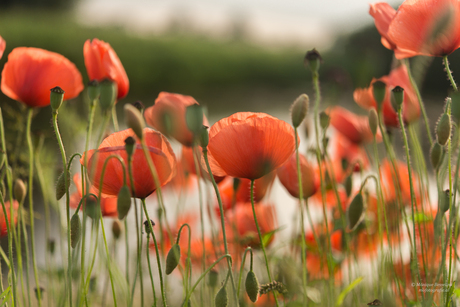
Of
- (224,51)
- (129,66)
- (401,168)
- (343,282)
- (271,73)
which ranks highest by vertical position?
(224,51)

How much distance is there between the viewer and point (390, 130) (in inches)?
17.9

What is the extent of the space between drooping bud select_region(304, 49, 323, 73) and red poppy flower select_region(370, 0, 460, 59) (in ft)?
0.18

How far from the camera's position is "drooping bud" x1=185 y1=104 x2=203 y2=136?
9.6 inches

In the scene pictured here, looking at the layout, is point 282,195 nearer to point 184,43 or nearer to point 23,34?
point 23,34

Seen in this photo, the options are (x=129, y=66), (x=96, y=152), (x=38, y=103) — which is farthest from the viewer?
(x=129, y=66)

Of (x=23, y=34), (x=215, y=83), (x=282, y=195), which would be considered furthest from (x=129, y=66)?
(x=282, y=195)

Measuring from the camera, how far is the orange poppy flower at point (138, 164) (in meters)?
0.26

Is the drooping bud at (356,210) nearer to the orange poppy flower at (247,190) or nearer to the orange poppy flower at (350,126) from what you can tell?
the orange poppy flower at (247,190)

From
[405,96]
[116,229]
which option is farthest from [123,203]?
[405,96]

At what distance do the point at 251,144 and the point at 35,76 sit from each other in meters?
0.21

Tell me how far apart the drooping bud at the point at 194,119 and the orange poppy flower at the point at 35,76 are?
169 millimetres

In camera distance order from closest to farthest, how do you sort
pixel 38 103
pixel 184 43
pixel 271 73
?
pixel 38 103, pixel 184 43, pixel 271 73

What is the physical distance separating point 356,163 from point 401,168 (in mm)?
92

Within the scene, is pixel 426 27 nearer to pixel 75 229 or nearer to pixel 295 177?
pixel 295 177
